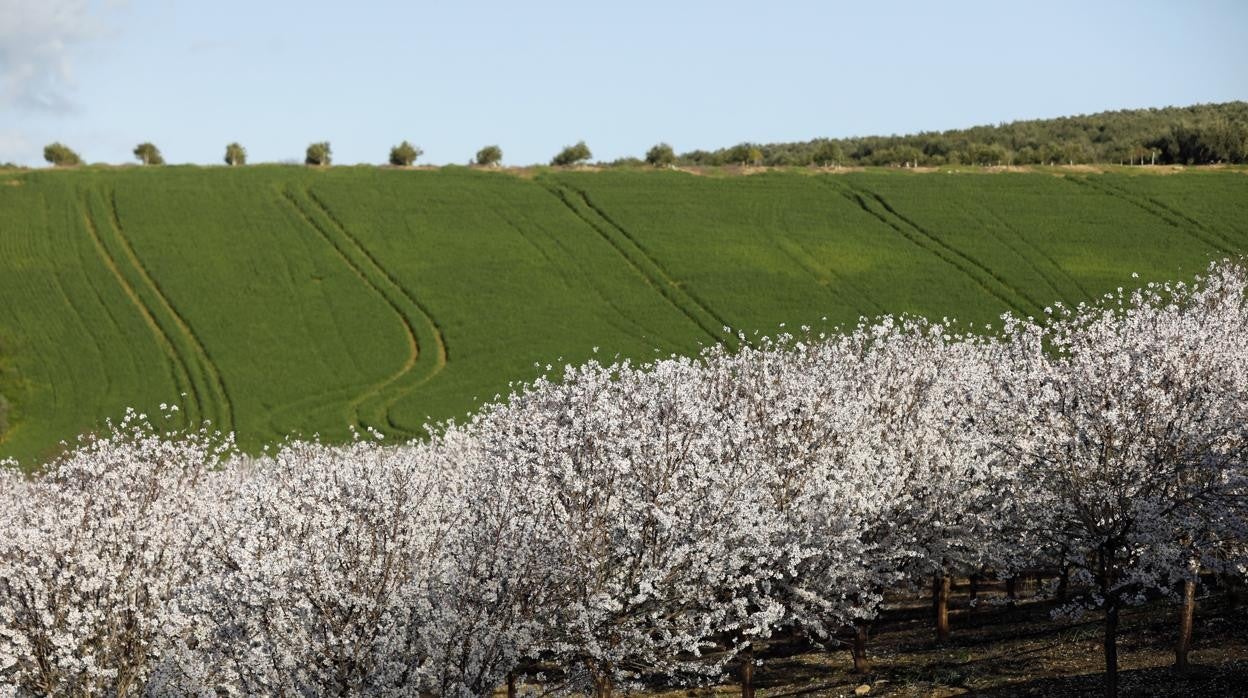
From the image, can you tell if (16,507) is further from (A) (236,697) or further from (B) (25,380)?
(B) (25,380)


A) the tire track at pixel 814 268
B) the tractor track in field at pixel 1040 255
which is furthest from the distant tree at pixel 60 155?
the tractor track in field at pixel 1040 255

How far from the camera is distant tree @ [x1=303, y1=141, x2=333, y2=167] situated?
529 feet

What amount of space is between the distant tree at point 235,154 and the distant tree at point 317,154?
934cm

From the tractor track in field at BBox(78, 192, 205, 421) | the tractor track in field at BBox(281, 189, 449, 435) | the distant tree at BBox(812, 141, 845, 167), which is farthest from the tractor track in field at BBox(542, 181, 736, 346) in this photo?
the tractor track in field at BBox(78, 192, 205, 421)

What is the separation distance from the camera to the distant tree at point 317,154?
161125mm

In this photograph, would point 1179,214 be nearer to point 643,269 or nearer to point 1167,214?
point 1167,214

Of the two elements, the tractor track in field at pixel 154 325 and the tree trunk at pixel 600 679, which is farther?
the tractor track in field at pixel 154 325

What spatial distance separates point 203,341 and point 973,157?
10003 cm

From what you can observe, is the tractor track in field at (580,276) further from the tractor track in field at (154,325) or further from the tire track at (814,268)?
the tractor track in field at (154,325)

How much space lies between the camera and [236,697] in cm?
2778

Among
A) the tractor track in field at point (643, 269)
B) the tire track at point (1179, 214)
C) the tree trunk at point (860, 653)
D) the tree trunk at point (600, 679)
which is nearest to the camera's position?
the tree trunk at point (600, 679)

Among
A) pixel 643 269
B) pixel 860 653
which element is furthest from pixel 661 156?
pixel 860 653

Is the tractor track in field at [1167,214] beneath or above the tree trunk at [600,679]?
above

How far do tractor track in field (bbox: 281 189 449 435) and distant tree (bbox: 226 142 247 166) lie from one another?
24262 mm
